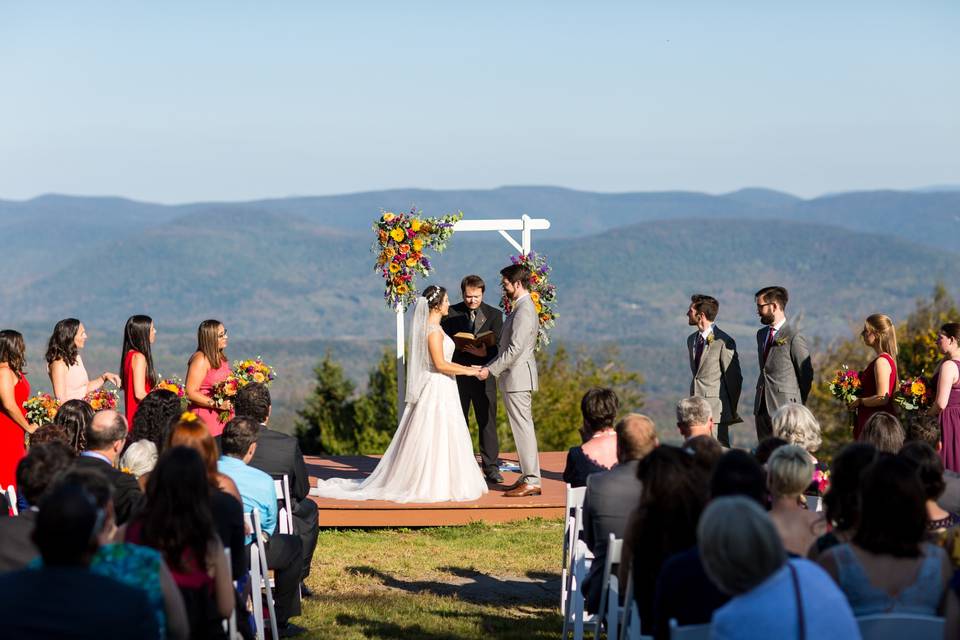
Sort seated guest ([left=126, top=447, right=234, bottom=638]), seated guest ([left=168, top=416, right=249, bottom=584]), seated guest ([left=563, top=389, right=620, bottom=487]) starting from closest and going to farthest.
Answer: seated guest ([left=126, top=447, right=234, bottom=638])
seated guest ([left=168, top=416, right=249, bottom=584])
seated guest ([left=563, top=389, right=620, bottom=487])

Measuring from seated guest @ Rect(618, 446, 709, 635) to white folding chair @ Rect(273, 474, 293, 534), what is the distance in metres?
2.72

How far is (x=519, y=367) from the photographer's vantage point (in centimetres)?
959

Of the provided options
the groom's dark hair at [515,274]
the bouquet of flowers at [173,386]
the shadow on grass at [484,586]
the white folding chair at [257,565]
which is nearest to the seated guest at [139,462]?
the white folding chair at [257,565]

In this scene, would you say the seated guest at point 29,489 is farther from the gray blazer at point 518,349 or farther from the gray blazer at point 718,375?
the gray blazer at point 718,375

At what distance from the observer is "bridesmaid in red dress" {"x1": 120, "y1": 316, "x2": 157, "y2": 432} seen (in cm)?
835

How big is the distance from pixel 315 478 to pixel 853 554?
7673 millimetres

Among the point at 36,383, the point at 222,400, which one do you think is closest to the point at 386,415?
the point at 222,400

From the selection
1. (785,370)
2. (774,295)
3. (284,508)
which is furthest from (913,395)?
(284,508)

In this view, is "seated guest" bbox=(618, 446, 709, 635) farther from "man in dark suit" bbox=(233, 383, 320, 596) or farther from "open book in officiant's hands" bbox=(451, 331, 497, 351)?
"open book in officiant's hands" bbox=(451, 331, 497, 351)

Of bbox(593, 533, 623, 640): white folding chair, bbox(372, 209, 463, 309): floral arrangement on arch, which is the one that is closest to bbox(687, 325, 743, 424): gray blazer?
bbox(372, 209, 463, 309): floral arrangement on arch

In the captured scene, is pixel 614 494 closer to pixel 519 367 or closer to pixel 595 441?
pixel 595 441

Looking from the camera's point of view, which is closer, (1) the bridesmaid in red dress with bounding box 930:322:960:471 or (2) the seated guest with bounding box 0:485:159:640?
(2) the seated guest with bounding box 0:485:159:640

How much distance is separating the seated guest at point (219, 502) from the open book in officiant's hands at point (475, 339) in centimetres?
525

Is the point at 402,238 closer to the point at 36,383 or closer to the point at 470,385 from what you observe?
the point at 470,385
